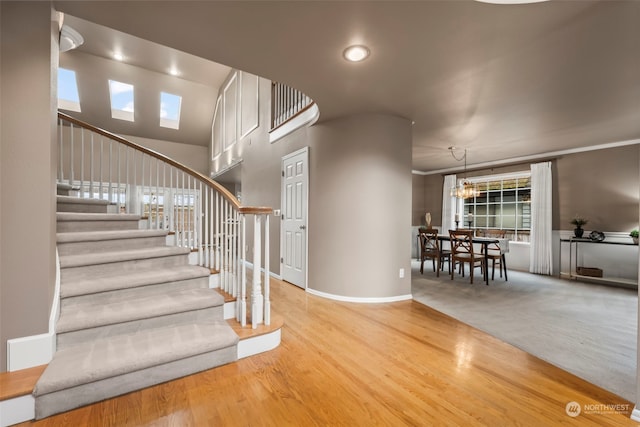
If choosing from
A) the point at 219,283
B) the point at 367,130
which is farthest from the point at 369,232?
the point at 219,283

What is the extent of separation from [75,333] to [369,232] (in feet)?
9.67

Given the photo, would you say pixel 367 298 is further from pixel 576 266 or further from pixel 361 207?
pixel 576 266

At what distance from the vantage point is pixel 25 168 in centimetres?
164

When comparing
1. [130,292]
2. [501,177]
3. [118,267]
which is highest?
[501,177]

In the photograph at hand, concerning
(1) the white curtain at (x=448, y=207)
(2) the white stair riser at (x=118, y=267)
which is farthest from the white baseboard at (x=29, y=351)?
(1) the white curtain at (x=448, y=207)

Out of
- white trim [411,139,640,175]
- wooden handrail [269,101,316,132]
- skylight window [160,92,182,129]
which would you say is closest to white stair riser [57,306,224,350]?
wooden handrail [269,101,316,132]

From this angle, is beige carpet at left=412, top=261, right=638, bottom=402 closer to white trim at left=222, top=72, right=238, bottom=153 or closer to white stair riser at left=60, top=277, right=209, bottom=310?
white stair riser at left=60, top=277, right=209, bottom=310

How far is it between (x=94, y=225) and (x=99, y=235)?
0.43 metres

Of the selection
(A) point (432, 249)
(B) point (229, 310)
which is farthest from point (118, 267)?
(A) point (432, 249)

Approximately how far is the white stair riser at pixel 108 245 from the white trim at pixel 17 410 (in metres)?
1.34

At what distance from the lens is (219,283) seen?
2.69 m

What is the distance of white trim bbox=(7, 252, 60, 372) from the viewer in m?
1.60

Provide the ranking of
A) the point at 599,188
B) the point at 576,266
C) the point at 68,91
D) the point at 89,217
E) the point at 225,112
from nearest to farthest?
the point at 89,217, the point at 599,188, the point at 576,266, the point at 68,91, the point at 225,112

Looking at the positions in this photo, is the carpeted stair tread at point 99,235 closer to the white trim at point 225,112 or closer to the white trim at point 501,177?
the white trim at point 225,112
